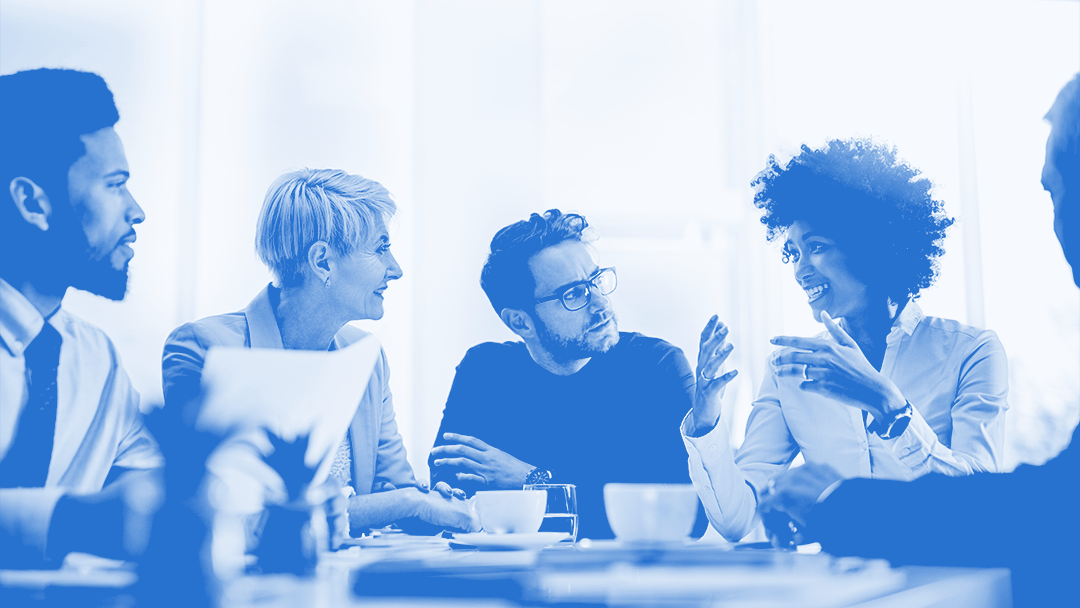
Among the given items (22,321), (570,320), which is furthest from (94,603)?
(570,320)

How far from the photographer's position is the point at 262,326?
7.24 feet

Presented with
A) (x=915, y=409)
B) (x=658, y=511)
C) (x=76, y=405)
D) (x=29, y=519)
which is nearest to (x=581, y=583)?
(x=658, y=511)

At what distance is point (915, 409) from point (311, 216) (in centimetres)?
157

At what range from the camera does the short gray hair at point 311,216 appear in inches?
95.2

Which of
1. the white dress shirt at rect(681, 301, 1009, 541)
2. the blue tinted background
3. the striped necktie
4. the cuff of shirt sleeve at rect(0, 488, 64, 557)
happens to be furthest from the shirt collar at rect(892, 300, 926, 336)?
the striped necktie

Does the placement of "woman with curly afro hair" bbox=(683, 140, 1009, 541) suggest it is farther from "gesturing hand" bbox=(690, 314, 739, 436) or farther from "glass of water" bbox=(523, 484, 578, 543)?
"glass of water" bbox=(523, 484, 578, 543)

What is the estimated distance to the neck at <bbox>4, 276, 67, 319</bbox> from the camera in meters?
1.92

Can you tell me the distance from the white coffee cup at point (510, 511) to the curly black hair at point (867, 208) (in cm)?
121

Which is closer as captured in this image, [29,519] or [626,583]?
[626,583]

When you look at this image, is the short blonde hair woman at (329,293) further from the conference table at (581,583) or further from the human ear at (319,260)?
the conference table at (581,583)

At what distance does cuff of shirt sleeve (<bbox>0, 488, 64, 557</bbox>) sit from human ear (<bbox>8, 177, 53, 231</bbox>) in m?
1.23

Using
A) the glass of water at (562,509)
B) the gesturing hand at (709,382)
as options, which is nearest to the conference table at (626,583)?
the glass of water at (562,509)

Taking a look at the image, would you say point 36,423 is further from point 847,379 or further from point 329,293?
point 847,379

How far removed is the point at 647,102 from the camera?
11.4 ft
